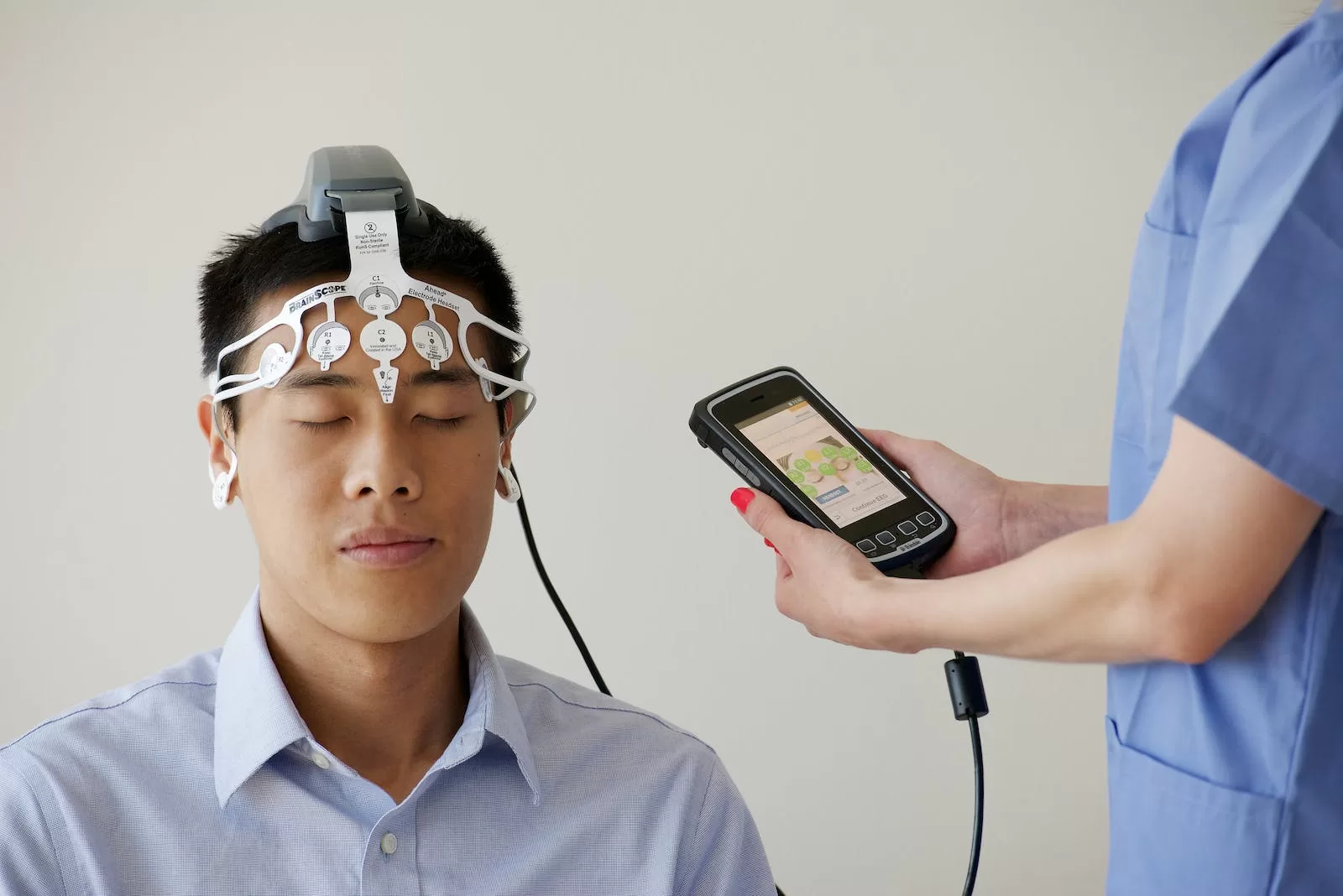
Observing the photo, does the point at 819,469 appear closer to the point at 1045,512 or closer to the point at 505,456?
the point at 1045,512

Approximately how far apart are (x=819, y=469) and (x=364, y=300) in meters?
0.44

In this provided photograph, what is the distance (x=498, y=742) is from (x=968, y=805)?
87cm

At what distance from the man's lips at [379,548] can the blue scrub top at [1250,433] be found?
0.59 meters

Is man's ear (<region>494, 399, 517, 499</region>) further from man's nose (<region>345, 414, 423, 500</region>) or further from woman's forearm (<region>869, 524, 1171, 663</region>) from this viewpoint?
woman's forearm (<region>869, 524, 1171, 663</region>)

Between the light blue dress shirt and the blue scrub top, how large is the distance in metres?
0.47

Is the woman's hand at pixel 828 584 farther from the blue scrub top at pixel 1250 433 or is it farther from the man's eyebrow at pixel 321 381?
the man's eyebrow at pixel 321 381

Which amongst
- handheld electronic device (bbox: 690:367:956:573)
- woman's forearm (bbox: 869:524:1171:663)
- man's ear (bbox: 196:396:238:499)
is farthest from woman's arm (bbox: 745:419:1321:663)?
man's ear (bbox: 196:396:238:499)

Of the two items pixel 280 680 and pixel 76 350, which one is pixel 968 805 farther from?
pixel 76 350

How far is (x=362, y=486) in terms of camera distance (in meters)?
1.11

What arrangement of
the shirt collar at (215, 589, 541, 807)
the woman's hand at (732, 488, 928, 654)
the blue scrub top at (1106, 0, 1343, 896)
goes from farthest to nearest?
the shirt collar at (215, 589, 541, 807)
the woman's hand at (732, 488, 928, 654)
the blue scrub top at (1106, 0, 1343, 896)

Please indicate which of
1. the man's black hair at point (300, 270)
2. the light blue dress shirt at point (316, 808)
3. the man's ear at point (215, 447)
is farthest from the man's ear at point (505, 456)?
the man's ear at point (215, 447)

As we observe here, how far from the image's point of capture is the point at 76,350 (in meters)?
1.76

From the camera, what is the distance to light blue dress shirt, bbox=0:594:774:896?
1061 mm

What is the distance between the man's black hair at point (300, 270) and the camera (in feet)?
3.92
